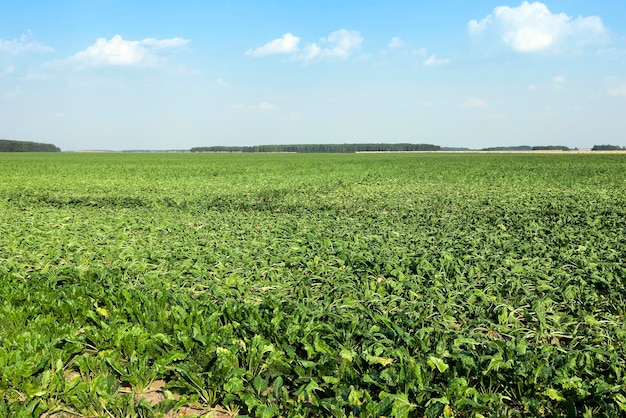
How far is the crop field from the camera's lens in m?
3.36

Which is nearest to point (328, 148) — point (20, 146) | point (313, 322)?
point (20, 146)

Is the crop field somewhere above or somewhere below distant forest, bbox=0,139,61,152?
below

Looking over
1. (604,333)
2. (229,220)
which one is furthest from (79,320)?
(229,220)

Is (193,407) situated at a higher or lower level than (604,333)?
lower

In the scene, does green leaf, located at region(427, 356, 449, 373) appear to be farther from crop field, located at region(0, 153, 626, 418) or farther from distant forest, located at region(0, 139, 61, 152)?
distant forest, located at region(0, 139, 61, 152)

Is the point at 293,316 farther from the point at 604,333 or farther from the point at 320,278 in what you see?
the point at 604,333

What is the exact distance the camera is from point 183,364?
12.1 ft

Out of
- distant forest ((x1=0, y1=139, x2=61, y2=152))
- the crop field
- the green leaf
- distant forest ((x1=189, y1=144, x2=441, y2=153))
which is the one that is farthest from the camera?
distant forest ((x1=189, y1=144, x2=441, y2=153))

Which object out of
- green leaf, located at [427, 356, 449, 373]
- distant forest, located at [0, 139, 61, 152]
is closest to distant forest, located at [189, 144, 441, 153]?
distant forest, located at [0, 139, 61, 152]

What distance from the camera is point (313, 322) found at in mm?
4391

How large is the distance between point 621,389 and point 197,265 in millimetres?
5121

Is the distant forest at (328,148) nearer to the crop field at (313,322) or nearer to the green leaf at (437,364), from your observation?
the crop field at (313,322)

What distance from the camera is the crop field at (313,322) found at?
3.36m

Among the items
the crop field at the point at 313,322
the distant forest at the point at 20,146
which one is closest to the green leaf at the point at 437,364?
the crop field at the point at 313,322
